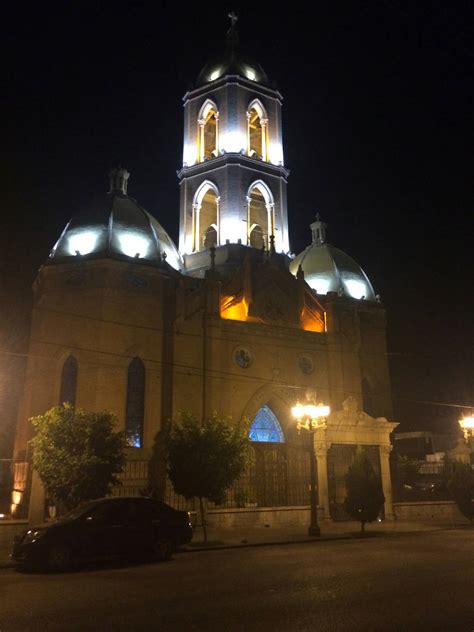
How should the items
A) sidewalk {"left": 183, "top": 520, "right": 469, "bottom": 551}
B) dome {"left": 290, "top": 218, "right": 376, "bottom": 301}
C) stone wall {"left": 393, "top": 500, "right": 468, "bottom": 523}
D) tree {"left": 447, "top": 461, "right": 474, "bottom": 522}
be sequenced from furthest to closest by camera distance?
dome {"left": 290, "top": 218, "right": 376, "bottom": 301} < stone wall {"left": 393, "top": 500, "right": 468, "bottom": 523} < tree {"left": 447, "top": 461, "right": 474, "bottom": 522} < sidewalk {"left": 183, "top": 520, "right": 469, "bottom": 551}

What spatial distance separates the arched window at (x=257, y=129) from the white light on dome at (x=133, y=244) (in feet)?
46.3

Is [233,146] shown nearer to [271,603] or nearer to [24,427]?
[24,427]

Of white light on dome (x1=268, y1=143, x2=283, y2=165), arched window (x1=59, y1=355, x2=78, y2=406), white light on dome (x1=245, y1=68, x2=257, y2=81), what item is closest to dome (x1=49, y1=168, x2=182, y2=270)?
arched window (x1=59, y1=355, x2=78, y2=406)

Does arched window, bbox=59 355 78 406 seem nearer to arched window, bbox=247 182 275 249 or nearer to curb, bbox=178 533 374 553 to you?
curb, bbox=178 533 374 553

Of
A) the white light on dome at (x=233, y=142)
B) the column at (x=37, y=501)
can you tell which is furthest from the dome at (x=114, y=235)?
the column at (x=37, y=501)

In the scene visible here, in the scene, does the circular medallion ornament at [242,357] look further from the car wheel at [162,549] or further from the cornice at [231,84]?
the cornice at [231,84]

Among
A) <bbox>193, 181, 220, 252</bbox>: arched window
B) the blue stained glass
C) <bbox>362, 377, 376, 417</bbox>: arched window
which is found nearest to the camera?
the blue stained glass

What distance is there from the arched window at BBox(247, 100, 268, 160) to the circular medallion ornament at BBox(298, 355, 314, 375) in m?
16.9

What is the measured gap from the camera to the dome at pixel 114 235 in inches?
1288

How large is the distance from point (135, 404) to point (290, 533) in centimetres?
1153

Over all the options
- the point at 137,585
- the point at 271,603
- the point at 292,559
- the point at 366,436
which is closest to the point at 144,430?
the point at 366,436

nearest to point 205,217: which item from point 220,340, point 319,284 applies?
point 319,284

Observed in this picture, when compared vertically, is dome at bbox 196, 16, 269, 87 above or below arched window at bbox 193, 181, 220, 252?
above

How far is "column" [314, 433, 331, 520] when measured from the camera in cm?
2634
